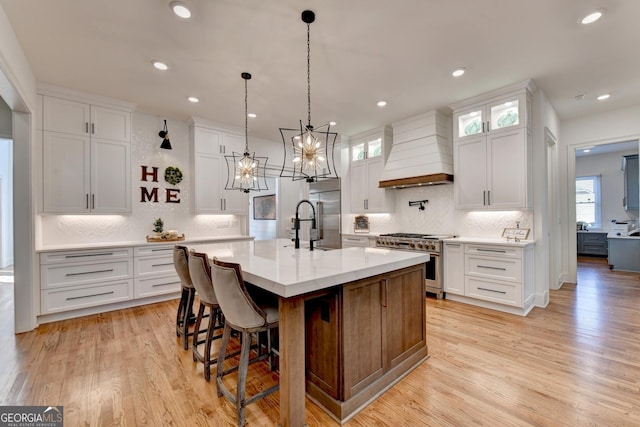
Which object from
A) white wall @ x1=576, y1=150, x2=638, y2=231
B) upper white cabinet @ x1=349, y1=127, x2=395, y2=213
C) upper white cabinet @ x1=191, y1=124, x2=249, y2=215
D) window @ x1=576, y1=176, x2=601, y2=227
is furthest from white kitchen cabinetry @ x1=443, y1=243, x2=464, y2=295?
window @ x1=576, y1=176, x2=601, y2=227

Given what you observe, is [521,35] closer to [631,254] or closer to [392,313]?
[392,313]

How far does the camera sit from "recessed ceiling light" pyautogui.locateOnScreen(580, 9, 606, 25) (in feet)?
Answer: 7.52

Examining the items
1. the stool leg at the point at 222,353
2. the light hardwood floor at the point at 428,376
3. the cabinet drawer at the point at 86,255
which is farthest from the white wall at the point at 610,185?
the cabinet drawer at the point at 86,255

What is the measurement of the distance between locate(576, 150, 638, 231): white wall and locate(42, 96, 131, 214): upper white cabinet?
35.4ft

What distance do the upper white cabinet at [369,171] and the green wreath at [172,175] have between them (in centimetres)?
320

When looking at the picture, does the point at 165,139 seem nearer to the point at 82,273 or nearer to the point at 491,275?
the point at 82,273

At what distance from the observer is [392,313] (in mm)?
2170

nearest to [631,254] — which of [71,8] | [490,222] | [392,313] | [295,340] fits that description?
[490,222]

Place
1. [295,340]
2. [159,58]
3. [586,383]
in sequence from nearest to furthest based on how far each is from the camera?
[295,340] < [586,383] < [159,58]

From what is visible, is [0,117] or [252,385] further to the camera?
[0,117]

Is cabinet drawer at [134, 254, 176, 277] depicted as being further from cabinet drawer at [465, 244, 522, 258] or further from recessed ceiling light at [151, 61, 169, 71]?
cabinet drawer at [465, 244, 522, 258]

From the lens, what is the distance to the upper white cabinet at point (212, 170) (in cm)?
473

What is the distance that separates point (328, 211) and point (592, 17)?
4666 mm

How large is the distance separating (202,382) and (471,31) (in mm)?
3709
